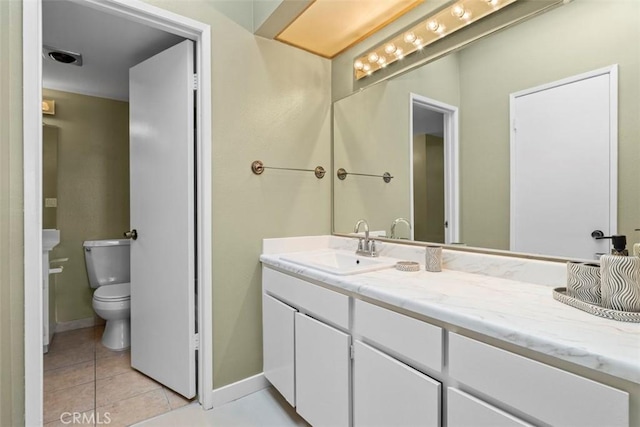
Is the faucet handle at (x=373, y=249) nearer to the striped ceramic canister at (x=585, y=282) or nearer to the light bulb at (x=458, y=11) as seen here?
the striped ceramic canister at (x=585, y=282)

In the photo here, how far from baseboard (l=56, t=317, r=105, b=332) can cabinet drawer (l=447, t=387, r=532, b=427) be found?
333 cm

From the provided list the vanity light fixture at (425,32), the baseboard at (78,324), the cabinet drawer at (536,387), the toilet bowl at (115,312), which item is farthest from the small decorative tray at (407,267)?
the baseboard at (78,324)

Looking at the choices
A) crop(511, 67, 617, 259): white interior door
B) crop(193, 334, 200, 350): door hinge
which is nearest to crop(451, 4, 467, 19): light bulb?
crop(511, 67, 617, 259): white interior door

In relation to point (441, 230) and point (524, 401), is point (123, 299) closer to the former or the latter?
point (441, 230)

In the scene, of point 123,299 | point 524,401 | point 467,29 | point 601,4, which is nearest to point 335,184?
point 467,29

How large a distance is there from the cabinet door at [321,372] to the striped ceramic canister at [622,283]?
32.6 inches

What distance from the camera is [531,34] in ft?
4.06

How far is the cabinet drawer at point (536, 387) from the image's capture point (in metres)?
0.63

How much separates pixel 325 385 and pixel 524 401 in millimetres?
843

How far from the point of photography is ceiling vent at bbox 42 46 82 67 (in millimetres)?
2150

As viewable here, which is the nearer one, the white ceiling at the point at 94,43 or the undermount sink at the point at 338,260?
the undermount sink at the point at 338,260

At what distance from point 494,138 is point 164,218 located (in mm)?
1823

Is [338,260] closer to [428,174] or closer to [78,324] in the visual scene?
[428,174]

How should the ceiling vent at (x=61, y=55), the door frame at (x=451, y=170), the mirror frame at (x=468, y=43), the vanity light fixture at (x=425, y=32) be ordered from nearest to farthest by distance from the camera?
1. the mirror frame at (x=468, y=43)
2. the vanity light fixture at (x=425, y=32)
3. the door frame at (x=451, y=170)
4. the ceiling vent at (x=61, y=55)
